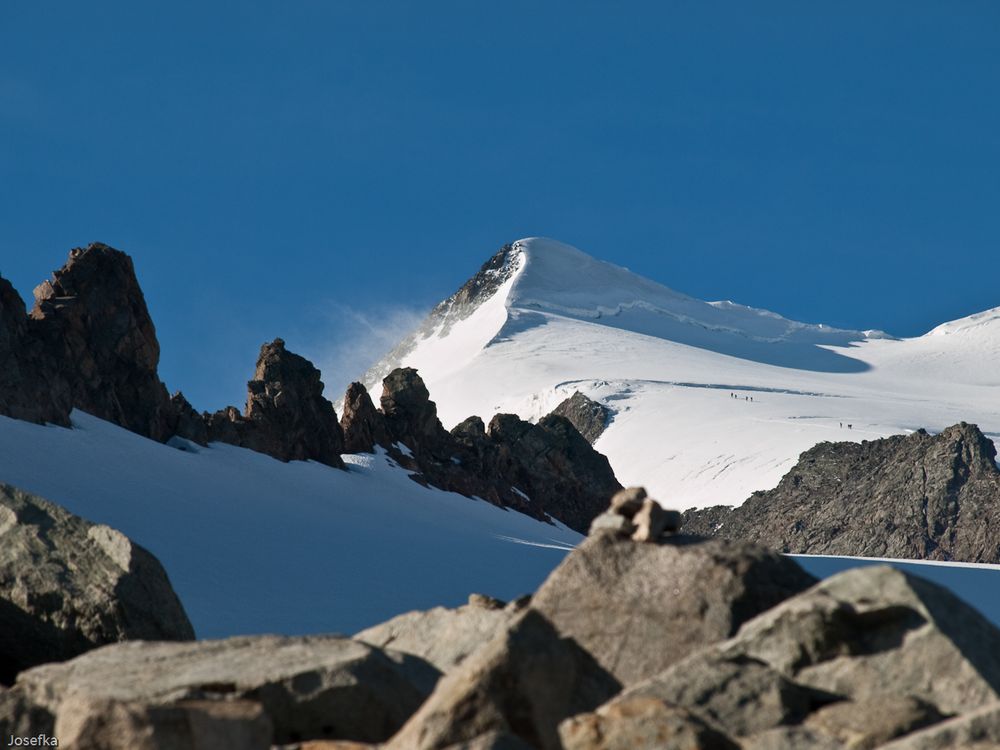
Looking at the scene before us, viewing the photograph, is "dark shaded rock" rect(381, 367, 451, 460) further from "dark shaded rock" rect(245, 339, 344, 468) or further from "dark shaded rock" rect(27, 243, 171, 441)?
"dark shaded rock" rect(27, 243, 171, 441)

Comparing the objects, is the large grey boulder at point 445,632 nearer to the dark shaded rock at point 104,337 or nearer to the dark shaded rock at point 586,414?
the dark shaded rock at point 104,337

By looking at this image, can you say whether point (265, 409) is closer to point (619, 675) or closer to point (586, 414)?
point (619, 675)

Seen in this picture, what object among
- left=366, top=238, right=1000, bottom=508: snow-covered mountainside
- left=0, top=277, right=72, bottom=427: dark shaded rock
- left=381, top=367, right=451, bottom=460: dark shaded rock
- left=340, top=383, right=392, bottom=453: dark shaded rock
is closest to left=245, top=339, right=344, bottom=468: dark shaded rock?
left=340, top=383, right=392, bottom=453: dark shaded rock

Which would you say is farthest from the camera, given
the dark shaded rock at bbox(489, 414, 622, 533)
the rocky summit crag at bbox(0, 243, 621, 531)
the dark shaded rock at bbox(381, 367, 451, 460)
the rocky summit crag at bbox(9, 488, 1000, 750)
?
the dark shaded rock at bbox(489, 414, 622, 533)

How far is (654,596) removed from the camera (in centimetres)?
855

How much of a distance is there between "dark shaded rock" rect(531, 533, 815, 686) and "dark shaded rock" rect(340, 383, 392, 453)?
151 feet

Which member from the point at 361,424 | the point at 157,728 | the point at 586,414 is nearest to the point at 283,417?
the point at 361,424

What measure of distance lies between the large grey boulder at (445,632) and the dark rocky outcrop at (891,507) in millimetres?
66082

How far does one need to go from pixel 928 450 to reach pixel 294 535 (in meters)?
59.3

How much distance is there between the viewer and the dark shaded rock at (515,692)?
6.83 meters

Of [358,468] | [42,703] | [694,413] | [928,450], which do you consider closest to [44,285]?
[358,468]

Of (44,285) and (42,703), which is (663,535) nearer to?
(42,703)

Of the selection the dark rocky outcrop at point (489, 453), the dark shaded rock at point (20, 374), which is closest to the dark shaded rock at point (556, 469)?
the dark rocky outcrop at point (489, 453)

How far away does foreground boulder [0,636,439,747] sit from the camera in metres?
8.03
